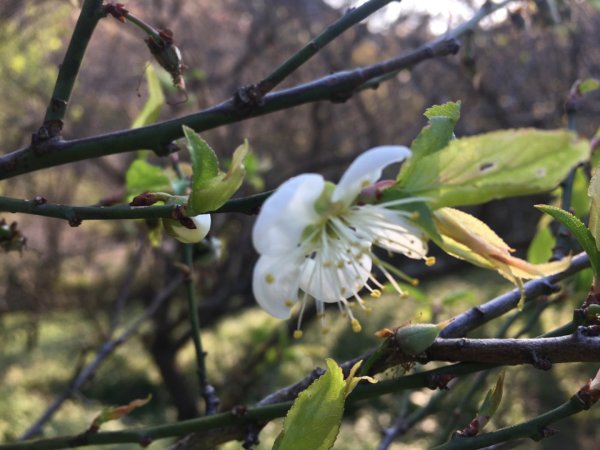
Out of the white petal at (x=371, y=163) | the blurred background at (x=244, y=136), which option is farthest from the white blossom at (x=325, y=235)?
the blurred background at (x=244, y=136)

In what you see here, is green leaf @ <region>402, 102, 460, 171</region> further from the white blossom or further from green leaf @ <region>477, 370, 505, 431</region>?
green leaf @ <region>477, 370, 505, 431</region>

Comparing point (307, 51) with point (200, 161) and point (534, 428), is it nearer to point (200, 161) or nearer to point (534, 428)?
point (200, 161)

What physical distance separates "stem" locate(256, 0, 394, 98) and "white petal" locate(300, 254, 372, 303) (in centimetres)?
16

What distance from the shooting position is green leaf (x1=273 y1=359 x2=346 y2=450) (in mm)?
495

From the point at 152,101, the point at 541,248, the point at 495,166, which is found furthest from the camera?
the point at 541,248

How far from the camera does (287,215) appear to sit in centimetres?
41

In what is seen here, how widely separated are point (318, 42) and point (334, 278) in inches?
8.6

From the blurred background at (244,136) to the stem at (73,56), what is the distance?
1.78 metres

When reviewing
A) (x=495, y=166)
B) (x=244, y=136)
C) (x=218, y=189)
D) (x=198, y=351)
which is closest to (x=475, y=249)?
(x=495, y=166)

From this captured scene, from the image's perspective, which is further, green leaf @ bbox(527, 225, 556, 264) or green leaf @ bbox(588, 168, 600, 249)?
green leaf @ bbox(527, 225, 556, 264)

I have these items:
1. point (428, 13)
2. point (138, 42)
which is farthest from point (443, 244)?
point (138, 42)

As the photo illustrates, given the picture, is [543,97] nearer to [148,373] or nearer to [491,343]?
[148,373]

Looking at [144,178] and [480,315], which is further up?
[144,178]

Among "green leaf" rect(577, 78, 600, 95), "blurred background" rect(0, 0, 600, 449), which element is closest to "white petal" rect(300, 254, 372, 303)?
"green leaf" rect(577, 78, 600, 95)
